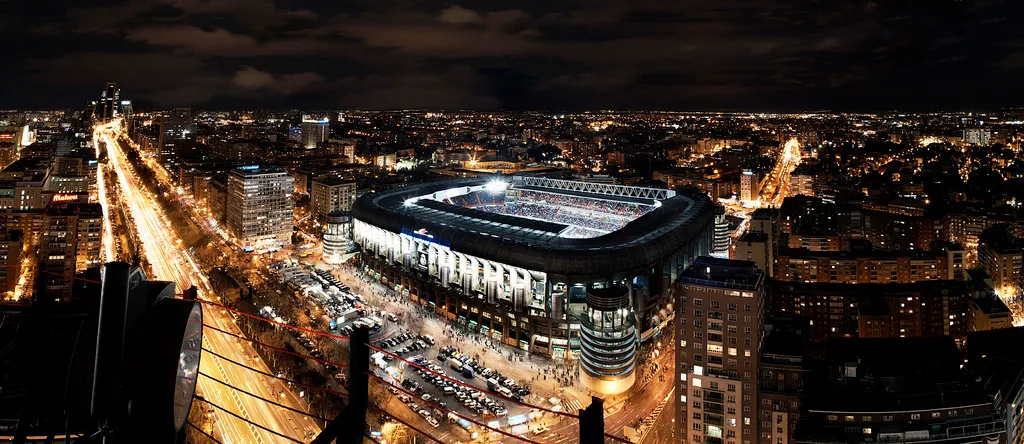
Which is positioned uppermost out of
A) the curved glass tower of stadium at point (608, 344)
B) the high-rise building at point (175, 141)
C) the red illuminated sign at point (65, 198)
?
the high-rise building at point (175, 141)

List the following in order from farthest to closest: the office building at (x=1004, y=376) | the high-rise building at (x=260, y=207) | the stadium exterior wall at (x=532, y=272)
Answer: the high-rise building at (x=260, y=207) → the stadium exterior wall at (x=532, y=272) → the office building at (x=1004, y=376)

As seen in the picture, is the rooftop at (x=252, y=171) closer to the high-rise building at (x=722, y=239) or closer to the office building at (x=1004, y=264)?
the high-rise building at (x=722, y=239)

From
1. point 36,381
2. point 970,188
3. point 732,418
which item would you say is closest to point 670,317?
point 732,418

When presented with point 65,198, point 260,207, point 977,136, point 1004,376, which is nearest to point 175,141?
point 65,198

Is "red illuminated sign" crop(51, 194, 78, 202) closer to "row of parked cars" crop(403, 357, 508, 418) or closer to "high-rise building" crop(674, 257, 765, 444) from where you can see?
"row of parked cars" crop(403, 357, 508, 418)

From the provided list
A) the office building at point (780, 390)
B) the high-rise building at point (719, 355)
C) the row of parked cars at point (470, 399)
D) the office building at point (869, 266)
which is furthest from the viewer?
the office building at point (869, 266)

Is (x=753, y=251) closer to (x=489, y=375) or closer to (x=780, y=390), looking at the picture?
(x=780, y=390)

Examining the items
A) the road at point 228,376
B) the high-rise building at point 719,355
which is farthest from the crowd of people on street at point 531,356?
the road at point 228,376
